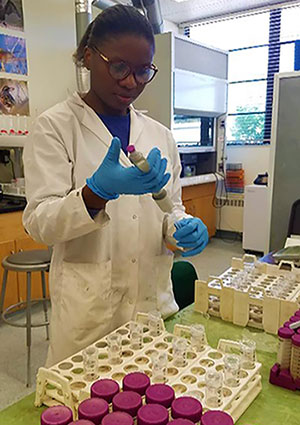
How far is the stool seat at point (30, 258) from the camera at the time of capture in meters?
2.05

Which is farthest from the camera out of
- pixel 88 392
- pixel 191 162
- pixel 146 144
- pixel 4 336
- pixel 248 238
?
pixel 191 162

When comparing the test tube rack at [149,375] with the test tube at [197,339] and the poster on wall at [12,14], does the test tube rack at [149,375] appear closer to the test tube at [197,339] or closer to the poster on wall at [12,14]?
the test tube at [197,339]

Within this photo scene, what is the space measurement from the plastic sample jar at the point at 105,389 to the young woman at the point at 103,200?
335 millimetres

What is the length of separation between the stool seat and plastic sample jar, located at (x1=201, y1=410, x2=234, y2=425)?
1.57 meters

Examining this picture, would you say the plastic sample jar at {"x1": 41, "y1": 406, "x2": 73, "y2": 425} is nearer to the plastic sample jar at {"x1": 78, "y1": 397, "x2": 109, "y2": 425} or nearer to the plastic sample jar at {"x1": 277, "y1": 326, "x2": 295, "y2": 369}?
the plastic sample jar at {"x1": 78, "y1": 397, "x2": 109, "y2": 425}

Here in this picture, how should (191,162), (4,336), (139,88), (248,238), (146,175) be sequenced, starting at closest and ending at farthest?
1. (146,175)
2. (139,88)
3. (4,336)
4. (248,238)
5. (191,162)

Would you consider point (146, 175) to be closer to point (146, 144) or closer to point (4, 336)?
Result: point (146, 144)

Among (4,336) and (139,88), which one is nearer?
(139,88)

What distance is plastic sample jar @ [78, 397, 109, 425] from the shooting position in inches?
24.8

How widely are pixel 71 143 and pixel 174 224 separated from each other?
0.37 m

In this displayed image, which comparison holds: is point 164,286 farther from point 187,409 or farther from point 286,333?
point 187,409

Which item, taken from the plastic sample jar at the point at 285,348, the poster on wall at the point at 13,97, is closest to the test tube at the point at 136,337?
the plastic sample jar at the point at 285,348

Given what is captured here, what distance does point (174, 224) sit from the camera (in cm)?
111

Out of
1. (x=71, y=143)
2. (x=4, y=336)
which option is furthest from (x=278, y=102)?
(x=4, y=336)
